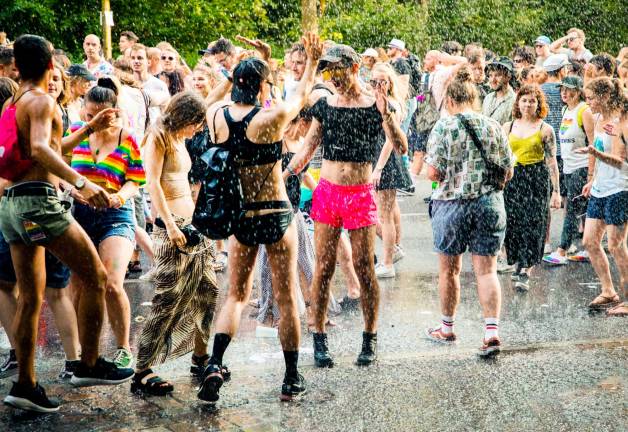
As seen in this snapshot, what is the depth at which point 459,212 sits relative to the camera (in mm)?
6984

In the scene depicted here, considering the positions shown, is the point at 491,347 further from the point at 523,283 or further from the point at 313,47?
the point at 313,47

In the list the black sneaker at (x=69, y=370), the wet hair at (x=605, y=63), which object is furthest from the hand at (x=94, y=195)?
the wet hair at (x=605, y=63)

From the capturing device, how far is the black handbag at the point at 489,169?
6.89 metres

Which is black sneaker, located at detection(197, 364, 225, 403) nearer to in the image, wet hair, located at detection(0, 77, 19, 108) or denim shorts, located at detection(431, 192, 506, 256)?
denim shorts, located at detection(431, 192, 506, 256)

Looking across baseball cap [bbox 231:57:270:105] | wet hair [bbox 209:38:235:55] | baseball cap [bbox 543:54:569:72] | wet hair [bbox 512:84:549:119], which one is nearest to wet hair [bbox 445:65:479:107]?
baseball cap [bbox 231:57:270:105]

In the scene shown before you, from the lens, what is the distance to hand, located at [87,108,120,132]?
5738 mm

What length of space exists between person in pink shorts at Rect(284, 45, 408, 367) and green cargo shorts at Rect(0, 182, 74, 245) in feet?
6.22

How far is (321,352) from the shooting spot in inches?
259

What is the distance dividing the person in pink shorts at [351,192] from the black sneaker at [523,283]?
268cm

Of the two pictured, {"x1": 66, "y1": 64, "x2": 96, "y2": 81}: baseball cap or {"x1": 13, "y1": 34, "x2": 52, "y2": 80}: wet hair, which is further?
{"x1": 66, "y1": 64, "x2": 96, "y2": 81}: baseball cap

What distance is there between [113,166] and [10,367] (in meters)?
1.51

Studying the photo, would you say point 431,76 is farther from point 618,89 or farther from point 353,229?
point 353,229

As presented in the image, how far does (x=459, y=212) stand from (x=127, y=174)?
235cm

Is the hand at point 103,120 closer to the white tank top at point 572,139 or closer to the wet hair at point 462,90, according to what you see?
the wet hair at point 462,90
